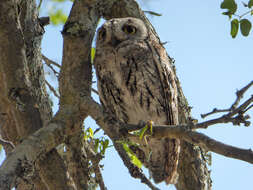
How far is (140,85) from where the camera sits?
2.45 metres

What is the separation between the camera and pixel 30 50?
2.38 meters

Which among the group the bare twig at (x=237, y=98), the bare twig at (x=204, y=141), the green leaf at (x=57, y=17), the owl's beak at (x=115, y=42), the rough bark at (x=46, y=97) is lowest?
the bare twig at (x=204, y=141)

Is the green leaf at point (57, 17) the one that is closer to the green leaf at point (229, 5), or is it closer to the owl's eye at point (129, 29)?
the owl's eye at point (129, 29)

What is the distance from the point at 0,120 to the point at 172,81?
3.76 feet

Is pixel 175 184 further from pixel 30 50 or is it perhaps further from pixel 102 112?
pixel 30 50

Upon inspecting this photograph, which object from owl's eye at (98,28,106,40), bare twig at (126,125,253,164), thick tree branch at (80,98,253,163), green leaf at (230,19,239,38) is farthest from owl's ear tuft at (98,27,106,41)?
bare twig at (126,125,253,164)

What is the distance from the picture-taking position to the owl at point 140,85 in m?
2.48

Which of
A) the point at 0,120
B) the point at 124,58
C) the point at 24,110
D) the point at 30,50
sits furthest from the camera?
the point at 124,58

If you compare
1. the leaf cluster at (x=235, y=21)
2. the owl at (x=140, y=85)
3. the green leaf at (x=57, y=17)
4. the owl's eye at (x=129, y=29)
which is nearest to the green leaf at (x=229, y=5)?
the leaf cluster at (x=235, y=21)

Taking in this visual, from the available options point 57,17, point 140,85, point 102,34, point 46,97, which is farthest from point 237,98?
point 57,17

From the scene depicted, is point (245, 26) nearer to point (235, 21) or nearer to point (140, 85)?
point (235, 21)

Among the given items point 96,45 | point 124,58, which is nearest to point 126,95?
point 124,58

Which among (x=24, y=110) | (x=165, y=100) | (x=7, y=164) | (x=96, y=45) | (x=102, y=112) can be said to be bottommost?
(x=7, y=164)

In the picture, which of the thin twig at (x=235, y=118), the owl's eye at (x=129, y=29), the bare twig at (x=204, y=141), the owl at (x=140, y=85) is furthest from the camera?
the owl's eye at (x=129, y=29)
